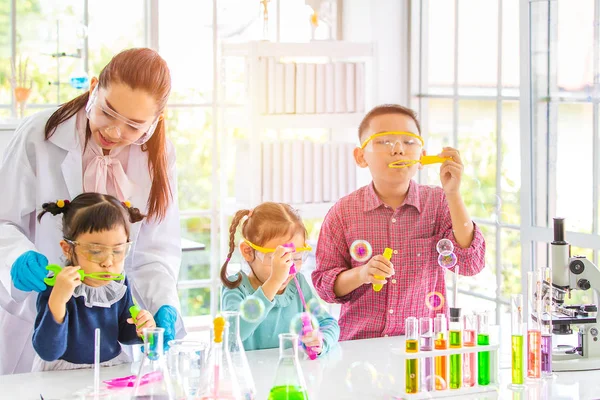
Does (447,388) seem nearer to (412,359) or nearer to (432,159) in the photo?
(412,359)

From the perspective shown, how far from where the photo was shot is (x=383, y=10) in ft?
14.3

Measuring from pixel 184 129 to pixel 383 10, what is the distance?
3.86 ft

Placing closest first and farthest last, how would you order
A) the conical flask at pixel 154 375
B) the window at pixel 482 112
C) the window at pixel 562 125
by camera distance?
the conical flask at pixel 154 375, the window at pixel 562 125, the window at pixel 482 112

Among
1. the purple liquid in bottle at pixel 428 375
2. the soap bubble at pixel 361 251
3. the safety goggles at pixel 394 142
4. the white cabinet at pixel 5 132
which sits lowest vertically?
the purple liquid in bottle at pixel 428 375

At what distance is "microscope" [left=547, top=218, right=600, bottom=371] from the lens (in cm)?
217

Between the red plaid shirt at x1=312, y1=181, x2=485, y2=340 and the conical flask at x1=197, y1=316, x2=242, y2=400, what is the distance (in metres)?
1.01

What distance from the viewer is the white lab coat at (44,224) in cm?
232

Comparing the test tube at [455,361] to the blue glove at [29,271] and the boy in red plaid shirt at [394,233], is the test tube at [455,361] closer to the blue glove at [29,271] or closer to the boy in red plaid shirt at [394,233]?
the boy in red plaid shirt at [394,233]

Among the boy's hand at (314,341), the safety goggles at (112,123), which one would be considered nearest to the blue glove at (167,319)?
the boy's hand at (314,341)

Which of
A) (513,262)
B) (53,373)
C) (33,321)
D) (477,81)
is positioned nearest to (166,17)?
(477,81)

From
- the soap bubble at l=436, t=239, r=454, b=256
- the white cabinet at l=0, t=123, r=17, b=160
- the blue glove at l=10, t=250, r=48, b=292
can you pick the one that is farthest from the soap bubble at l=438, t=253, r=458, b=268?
the white cabinet at l=0, t=123, r=17, b=160

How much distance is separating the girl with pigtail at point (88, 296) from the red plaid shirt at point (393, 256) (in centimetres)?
66

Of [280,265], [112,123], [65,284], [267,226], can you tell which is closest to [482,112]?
[267,226]

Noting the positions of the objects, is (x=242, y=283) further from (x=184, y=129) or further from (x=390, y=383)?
(x=184, y=129)
